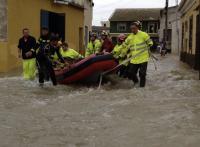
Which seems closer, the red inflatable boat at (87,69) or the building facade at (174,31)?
the red inflatable boat at (87,69)

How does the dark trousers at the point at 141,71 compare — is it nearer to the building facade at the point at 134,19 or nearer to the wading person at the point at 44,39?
the wading person at the point at 44,39

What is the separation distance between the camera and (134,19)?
7088cm

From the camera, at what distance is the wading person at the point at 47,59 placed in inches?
505

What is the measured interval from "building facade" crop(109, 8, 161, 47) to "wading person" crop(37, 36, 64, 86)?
5610cm

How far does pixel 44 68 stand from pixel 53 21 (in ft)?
37.1

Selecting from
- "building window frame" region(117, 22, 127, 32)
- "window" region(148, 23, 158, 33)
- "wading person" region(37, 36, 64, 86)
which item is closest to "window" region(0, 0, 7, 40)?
"wading person" region(37, 36, 64, 86)

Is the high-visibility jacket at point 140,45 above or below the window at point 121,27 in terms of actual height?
below

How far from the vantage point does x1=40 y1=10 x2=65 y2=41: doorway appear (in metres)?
22.1

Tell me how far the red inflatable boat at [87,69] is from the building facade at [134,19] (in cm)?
5594

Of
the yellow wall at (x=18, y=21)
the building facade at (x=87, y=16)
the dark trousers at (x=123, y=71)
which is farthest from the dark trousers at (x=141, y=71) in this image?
the building facade at (x=87, y=16)

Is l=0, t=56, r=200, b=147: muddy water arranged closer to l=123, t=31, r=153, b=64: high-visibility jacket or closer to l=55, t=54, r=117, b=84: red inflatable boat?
l=55, t=54, r=117, b=84: red inflatable boat

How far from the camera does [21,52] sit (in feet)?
44.4

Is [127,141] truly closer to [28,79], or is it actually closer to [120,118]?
[120,118]

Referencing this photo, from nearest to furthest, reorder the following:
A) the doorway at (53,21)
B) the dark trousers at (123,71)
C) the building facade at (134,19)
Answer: the dark trousers at (123,71) < the doorway at (53,21) < the building facade at (134,19)
